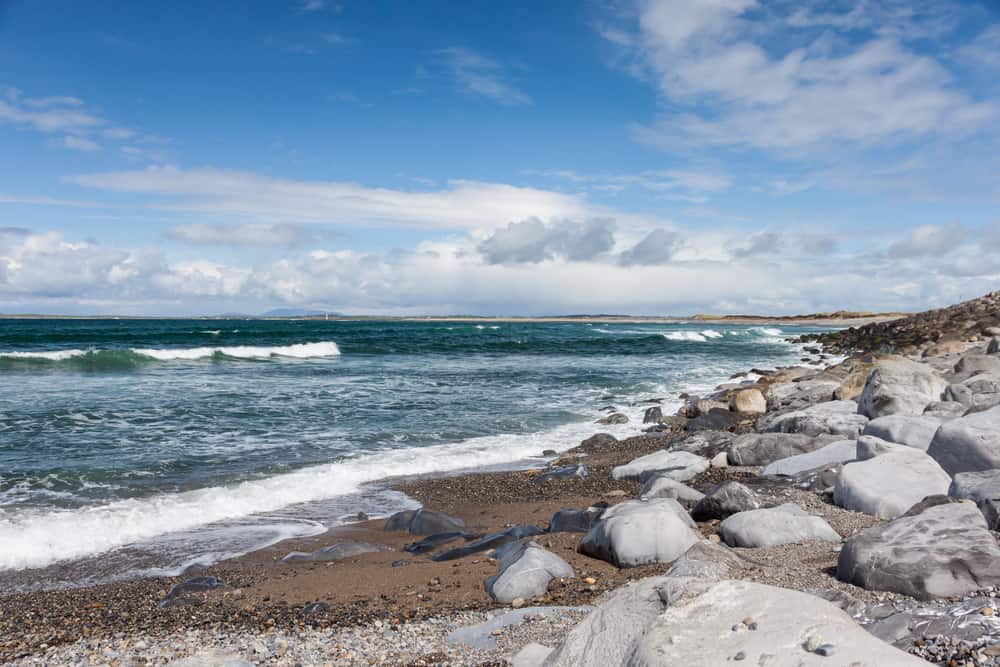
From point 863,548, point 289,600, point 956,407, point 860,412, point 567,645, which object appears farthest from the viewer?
point 860,412

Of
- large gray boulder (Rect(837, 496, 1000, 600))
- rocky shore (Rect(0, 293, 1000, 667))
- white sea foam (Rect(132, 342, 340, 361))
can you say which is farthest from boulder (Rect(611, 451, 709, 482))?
white sea foam (Rect(132, 342, 340, 361))

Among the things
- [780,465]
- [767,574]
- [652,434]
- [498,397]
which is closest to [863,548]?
[767,574]

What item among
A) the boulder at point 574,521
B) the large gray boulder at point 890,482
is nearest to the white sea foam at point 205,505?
the boulder at point 574,521

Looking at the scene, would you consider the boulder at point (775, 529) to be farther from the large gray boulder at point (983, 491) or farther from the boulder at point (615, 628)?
the boulder at point (615, 628)

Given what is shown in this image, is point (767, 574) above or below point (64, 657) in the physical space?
above

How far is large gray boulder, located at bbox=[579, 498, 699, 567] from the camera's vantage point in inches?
207

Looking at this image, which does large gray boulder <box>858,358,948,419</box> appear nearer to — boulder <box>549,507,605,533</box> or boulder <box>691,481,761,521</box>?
boulder <box>691,481,761,521</box>

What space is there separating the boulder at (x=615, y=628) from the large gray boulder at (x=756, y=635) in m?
0.05

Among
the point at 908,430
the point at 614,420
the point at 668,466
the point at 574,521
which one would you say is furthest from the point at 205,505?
the point at 614,420

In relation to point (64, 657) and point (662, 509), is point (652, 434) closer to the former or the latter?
point (662, 509)

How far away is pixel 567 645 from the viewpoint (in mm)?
3213

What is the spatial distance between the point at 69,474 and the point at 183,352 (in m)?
27.8

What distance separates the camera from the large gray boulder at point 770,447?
8.63 meters

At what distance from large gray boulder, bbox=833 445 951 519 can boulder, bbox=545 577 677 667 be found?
10.8 feet
